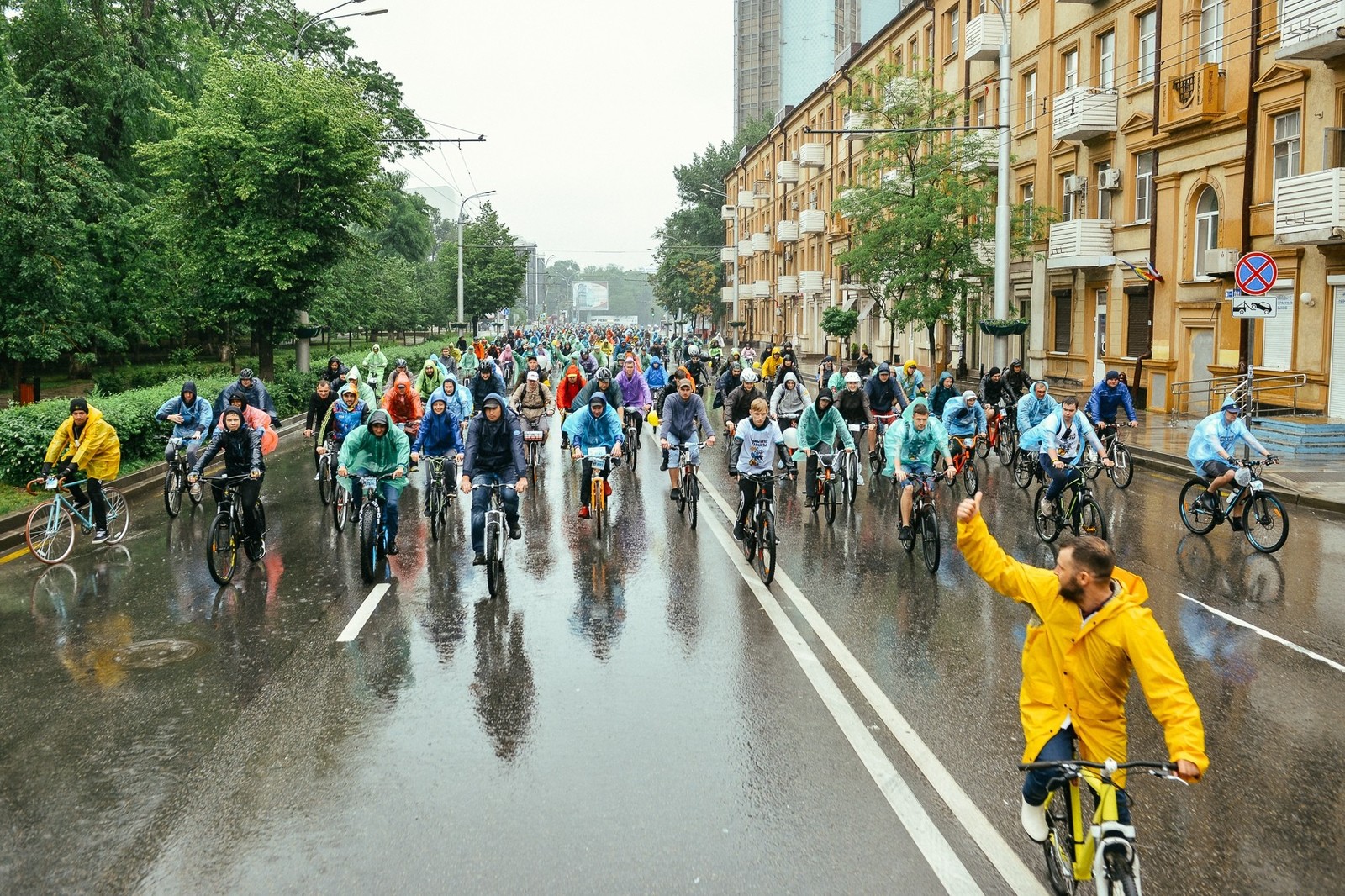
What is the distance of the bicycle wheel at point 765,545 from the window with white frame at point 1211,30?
2048cm

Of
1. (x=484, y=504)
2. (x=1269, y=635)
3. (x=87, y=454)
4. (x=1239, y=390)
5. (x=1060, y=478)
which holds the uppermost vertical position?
(x=87, y=454)

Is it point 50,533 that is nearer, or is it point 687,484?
point 50,533

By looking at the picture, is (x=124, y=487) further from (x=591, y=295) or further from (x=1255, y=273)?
(x=591, y=295)

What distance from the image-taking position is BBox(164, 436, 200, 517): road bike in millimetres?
14375

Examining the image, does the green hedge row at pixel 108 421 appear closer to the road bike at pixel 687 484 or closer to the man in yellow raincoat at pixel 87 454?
the man in yellow raincoat at pixel 87 454

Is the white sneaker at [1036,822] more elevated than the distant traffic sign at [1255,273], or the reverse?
the distant traffic sign at [1255,273]

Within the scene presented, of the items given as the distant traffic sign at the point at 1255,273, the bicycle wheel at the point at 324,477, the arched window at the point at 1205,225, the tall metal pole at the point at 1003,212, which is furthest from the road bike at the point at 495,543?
the arched window at the point at 1205,225

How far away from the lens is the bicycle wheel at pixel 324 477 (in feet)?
49.0

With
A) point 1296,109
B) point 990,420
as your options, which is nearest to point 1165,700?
point 990,420

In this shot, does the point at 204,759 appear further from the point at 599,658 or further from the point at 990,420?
the point at 990,420

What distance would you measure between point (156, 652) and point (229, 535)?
101 inches

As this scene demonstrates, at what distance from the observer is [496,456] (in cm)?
1018

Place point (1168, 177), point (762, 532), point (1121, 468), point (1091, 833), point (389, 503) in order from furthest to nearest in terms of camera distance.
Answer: point (1168, 177) → point (1121, 468) → point (389, 503) → point (762, 532) → point (1091, 833)

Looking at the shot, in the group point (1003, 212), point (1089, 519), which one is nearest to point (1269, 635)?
point (1089, 519)
